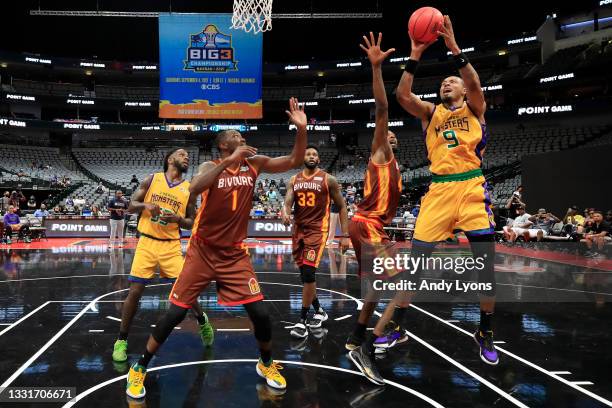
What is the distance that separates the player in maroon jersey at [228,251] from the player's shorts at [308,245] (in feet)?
5.33

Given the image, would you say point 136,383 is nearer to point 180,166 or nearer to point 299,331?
point 299,331

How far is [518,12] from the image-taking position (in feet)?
97.2

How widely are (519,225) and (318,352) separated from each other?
36.9ft

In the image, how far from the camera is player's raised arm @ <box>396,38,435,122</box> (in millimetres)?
3709

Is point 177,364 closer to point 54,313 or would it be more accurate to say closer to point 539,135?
point 54,313

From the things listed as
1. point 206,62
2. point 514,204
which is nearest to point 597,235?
point 514,204

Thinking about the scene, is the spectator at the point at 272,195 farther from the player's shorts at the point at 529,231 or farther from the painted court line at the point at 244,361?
the painted court line at the point at 244,361

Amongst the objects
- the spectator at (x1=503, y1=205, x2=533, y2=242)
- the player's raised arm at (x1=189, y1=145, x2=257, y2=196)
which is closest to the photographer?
the spectator at (x1=503, y1=205, x2=533, y2=242)

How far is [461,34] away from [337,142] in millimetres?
12093

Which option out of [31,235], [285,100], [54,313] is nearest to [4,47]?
[285,100]

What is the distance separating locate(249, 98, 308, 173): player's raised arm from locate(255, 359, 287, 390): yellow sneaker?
1.56m

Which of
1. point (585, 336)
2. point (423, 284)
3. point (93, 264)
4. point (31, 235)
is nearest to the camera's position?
point (585, 336)

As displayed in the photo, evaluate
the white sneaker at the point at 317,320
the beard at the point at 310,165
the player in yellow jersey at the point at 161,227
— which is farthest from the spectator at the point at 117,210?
the white sneaker at the point at 317,320

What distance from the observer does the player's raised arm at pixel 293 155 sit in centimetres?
331
